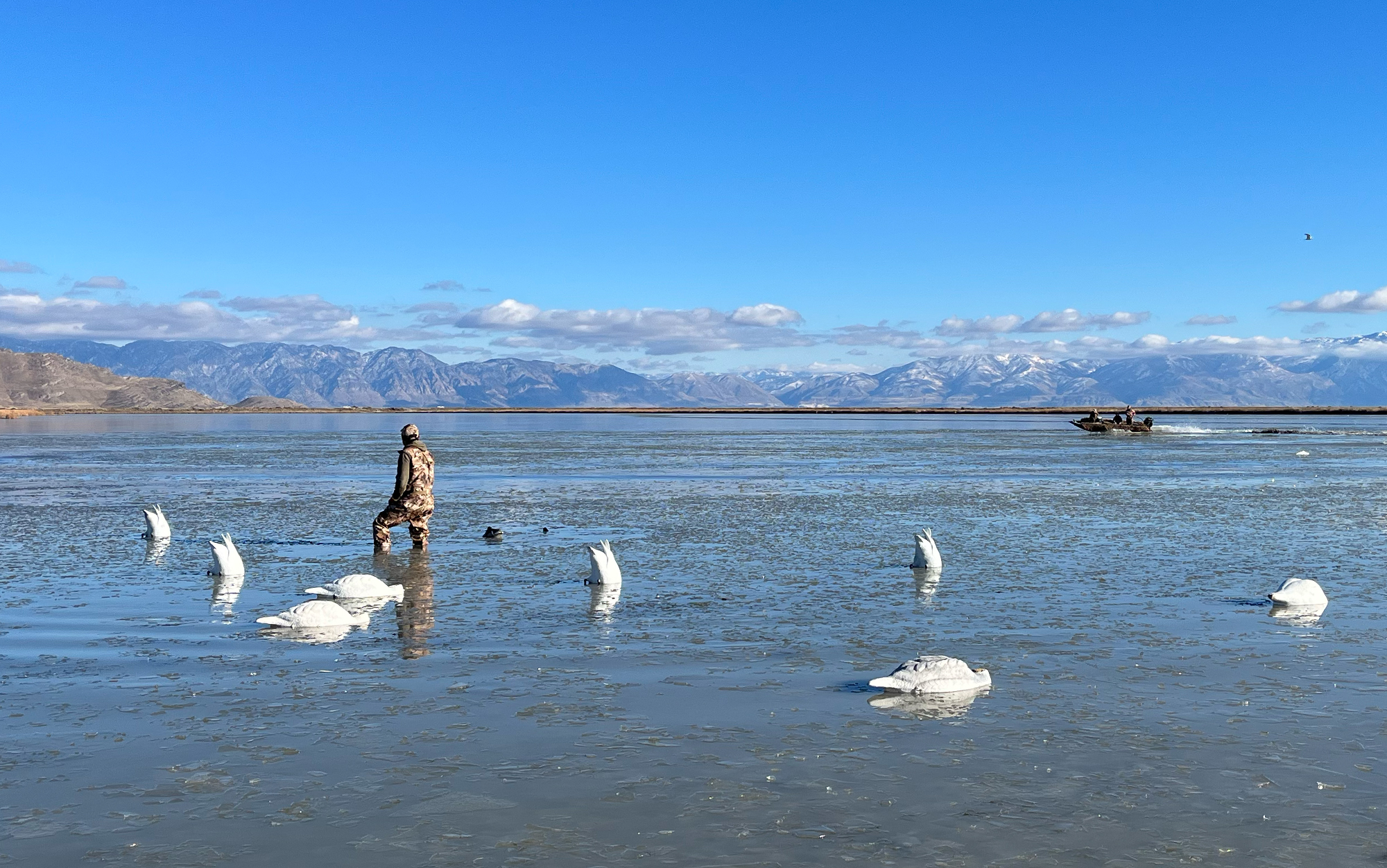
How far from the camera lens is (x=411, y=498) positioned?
18.0 m

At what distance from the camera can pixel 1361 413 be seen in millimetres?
175875

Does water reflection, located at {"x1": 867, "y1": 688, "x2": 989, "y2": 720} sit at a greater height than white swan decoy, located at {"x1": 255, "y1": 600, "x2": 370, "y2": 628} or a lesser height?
lesser

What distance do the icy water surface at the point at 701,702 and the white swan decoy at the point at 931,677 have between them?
179 millimetres

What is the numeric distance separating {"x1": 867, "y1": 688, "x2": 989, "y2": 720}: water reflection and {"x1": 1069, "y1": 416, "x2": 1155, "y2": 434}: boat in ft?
243

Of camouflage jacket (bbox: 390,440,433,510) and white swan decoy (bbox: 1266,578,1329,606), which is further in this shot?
camouflage jacket (bbox: 390,440,433,510)

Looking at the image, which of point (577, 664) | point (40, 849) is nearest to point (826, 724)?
point (577, 664)

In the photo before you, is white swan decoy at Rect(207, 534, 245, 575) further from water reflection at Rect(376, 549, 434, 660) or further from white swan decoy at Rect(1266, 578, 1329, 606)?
white swan decoy at Rect(1266, 578, 1329, 606)

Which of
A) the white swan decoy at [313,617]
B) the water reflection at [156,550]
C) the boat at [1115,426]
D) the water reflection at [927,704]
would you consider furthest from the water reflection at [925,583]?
the boat at [1115,426]

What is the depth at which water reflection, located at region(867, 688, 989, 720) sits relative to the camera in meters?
8.62

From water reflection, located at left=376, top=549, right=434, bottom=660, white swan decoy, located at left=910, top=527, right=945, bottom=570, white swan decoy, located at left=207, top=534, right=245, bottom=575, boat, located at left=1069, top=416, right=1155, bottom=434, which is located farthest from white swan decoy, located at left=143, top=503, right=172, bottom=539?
boat, located at left=1069, top=416, right=1155, bottom=434

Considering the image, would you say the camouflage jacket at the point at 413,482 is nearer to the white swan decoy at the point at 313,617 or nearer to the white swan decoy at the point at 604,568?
the white swan decoy at the point at 604,568

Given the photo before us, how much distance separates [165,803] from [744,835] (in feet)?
11.1

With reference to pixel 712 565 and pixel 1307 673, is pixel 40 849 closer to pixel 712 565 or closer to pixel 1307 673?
pixel 1307 673

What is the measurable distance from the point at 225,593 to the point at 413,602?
2.59 metres
